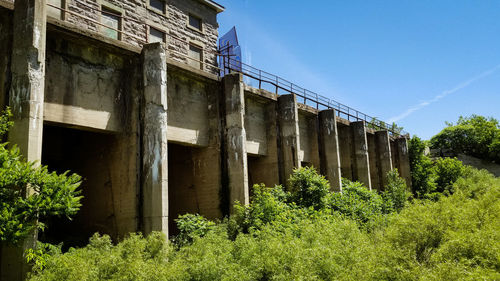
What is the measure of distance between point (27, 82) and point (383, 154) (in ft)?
70.7

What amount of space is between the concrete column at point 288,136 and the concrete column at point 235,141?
321 centimetres

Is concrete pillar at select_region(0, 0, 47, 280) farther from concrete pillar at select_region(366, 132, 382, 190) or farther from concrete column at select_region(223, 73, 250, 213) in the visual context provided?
concrete pillar at select_region(366, 132, 382, 190)

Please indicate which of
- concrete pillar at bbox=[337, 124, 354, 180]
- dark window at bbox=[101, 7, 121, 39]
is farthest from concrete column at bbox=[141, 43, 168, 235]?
concrete pillar at bbox=[337, 124, 354, 180]

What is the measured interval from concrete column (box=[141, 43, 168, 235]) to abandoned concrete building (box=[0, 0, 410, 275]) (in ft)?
0.09

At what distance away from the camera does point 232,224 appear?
11.2 m

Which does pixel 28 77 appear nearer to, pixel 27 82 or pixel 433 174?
pixel 27 82

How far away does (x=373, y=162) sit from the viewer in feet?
79.9

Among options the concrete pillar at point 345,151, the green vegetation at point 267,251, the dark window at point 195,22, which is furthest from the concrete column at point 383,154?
the green vegetation at point 267,251

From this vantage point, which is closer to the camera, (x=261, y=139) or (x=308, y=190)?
(x=308, y=190)

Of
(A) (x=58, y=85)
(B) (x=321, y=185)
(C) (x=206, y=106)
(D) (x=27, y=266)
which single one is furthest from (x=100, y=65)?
(B) (x=321, y=185)

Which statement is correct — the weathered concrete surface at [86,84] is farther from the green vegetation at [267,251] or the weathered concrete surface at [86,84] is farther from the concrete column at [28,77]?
the green vegetation at [267,251]

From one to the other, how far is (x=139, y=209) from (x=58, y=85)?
152 inches

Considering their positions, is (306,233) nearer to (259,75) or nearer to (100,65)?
(100,65)

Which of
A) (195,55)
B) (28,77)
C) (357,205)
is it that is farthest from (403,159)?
(28,77)
